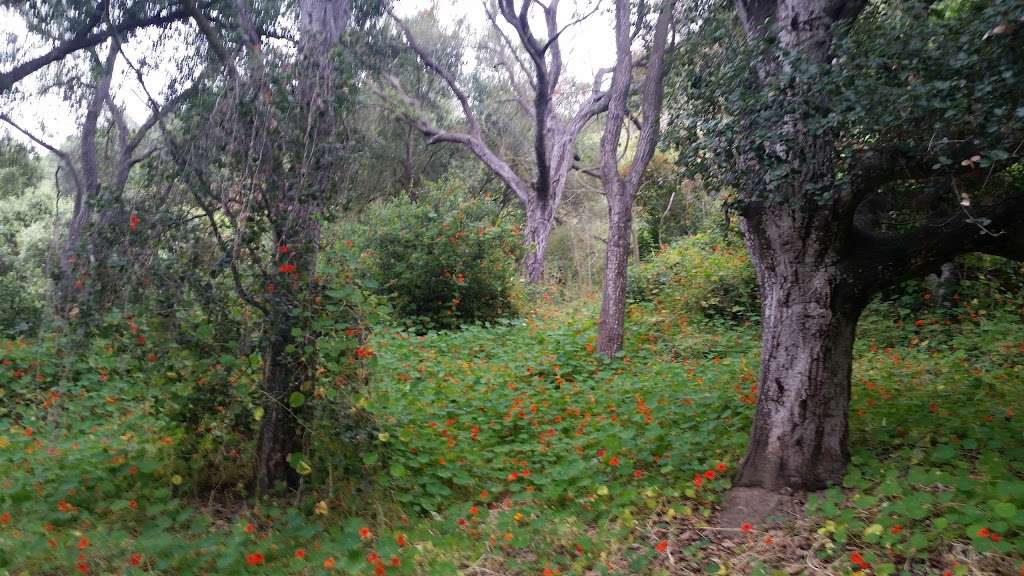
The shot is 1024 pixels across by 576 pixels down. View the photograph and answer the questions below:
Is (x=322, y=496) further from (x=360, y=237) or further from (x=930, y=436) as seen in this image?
(x=360, y=237)

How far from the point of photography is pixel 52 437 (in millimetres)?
6148

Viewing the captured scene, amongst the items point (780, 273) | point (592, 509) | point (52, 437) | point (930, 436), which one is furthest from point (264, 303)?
point (930, 436)

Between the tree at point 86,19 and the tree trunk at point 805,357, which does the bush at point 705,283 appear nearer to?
the tree trunk at point 805,357

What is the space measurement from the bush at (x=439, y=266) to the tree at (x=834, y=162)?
7247 millimetres

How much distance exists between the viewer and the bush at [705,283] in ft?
37.4

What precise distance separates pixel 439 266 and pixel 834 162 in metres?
8.33

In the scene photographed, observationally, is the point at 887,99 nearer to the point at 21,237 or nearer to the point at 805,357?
the point at 805,357

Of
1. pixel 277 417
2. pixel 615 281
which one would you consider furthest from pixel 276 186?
pixel 615 281

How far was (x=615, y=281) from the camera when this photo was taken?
9.48 meters

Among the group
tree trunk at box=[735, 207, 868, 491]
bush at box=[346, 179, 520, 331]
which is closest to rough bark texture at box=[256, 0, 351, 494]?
tree trunk at box=[735, 207, 868, 491]

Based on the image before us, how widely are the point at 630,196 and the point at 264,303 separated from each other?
5657mm

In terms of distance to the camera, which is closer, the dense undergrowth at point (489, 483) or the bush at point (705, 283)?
the dense undergrowth at point (489, 483)

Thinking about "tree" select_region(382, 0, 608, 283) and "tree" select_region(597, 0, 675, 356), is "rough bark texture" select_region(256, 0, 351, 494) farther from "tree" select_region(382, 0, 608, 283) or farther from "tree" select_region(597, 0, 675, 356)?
"tree" select_region(382, 0, 608, 283)

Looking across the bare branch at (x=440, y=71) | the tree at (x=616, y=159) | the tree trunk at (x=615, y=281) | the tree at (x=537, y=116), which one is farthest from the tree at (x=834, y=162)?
the bare branch at (x=440, y=71)
